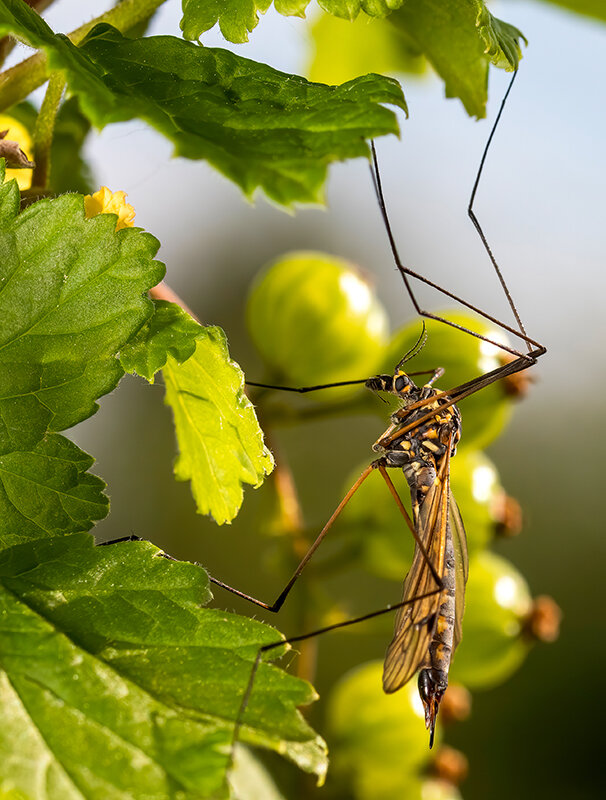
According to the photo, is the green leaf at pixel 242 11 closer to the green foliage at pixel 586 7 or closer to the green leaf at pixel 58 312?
the green leaf at pixel 58 312

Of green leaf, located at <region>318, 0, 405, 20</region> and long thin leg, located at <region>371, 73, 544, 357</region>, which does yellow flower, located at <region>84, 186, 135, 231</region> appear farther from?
long thin leg, located at <region>371, 73, 544, 357</region>

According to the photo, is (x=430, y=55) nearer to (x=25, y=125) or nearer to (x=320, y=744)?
(x=25, y=125)

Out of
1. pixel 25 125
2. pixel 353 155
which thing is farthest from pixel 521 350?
pixel 25 125

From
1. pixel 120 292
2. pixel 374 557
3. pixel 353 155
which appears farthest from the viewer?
pixel 374 557

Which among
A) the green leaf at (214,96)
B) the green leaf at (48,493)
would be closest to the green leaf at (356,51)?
the green leaf at (214,96)

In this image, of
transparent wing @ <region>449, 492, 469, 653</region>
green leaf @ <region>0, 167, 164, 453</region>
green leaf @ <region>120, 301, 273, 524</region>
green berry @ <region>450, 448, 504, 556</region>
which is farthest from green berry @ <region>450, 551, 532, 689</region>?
green leaf @ <region>0, 167, 164, 453</region>

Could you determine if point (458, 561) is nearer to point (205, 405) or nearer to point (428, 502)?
point (428, 502)
